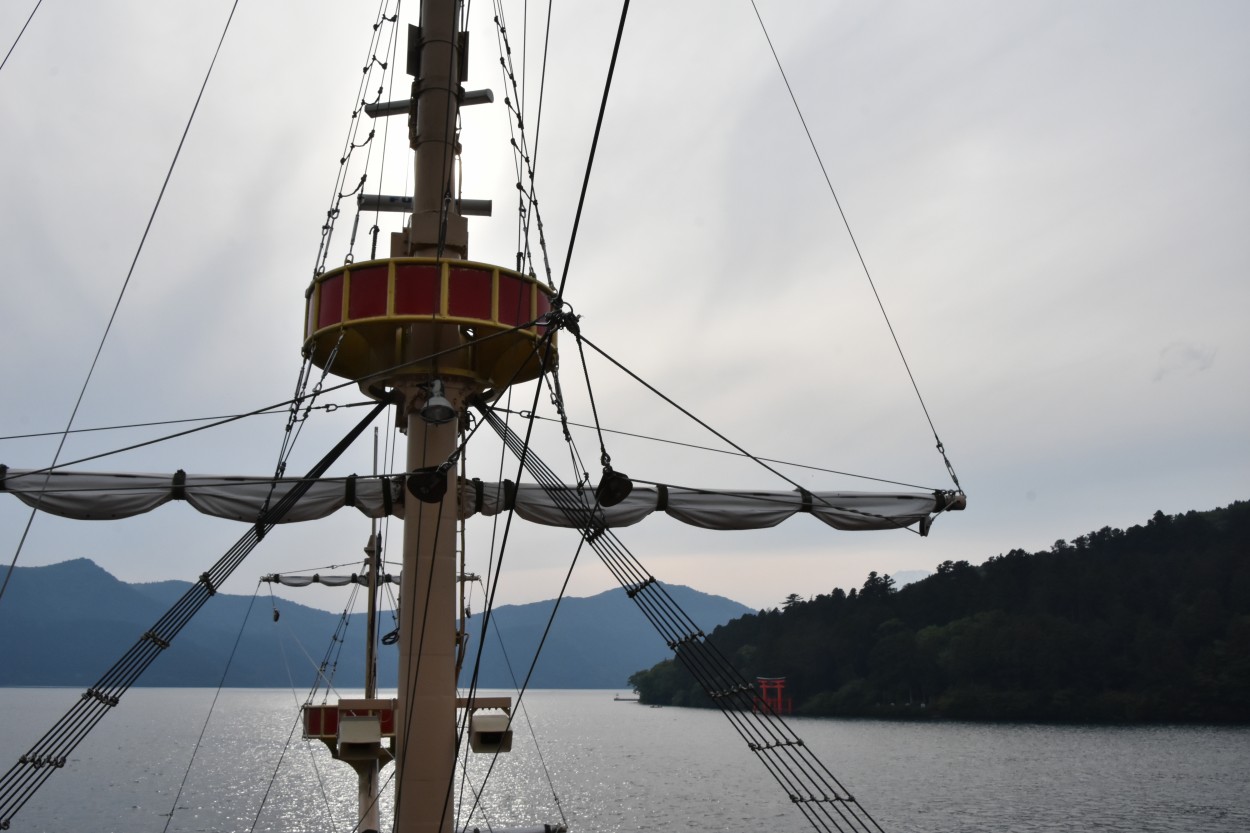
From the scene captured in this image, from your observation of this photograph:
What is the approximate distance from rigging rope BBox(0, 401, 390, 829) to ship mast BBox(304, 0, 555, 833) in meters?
1.16

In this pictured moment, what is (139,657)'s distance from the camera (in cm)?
998

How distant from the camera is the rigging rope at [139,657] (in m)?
9.64

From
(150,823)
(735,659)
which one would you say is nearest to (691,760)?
(150,823)

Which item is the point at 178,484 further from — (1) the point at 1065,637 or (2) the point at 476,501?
(1) the point at 1065,637

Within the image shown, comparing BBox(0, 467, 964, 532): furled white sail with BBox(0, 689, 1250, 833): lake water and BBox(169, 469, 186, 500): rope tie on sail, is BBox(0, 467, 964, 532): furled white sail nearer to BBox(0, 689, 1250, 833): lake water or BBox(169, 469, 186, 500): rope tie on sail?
BBox(169, 469, 186, 500): rope tie on sail

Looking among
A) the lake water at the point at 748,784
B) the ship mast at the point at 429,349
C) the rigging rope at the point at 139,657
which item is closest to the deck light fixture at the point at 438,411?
the ship mast at the point at 429,349

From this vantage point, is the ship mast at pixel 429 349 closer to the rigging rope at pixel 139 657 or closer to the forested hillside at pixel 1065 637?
the rigging rope at pixel 139 657

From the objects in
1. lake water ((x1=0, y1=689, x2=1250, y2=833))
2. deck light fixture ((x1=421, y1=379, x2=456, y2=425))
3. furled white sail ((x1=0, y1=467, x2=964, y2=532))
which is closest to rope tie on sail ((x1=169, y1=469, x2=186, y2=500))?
furled white sail ((x1=0, y1=467, x2=964, y2=532))

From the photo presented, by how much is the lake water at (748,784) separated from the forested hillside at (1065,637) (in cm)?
763

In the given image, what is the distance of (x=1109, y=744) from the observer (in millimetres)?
84312

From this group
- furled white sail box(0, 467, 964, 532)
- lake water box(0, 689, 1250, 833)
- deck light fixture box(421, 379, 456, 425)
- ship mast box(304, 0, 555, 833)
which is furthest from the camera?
lake water box(0, 689, 1250, 833)

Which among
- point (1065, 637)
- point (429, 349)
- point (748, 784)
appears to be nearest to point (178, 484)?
point (429, 349)

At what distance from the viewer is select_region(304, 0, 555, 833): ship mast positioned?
938cm

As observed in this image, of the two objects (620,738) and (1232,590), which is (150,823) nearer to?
(620,738)
